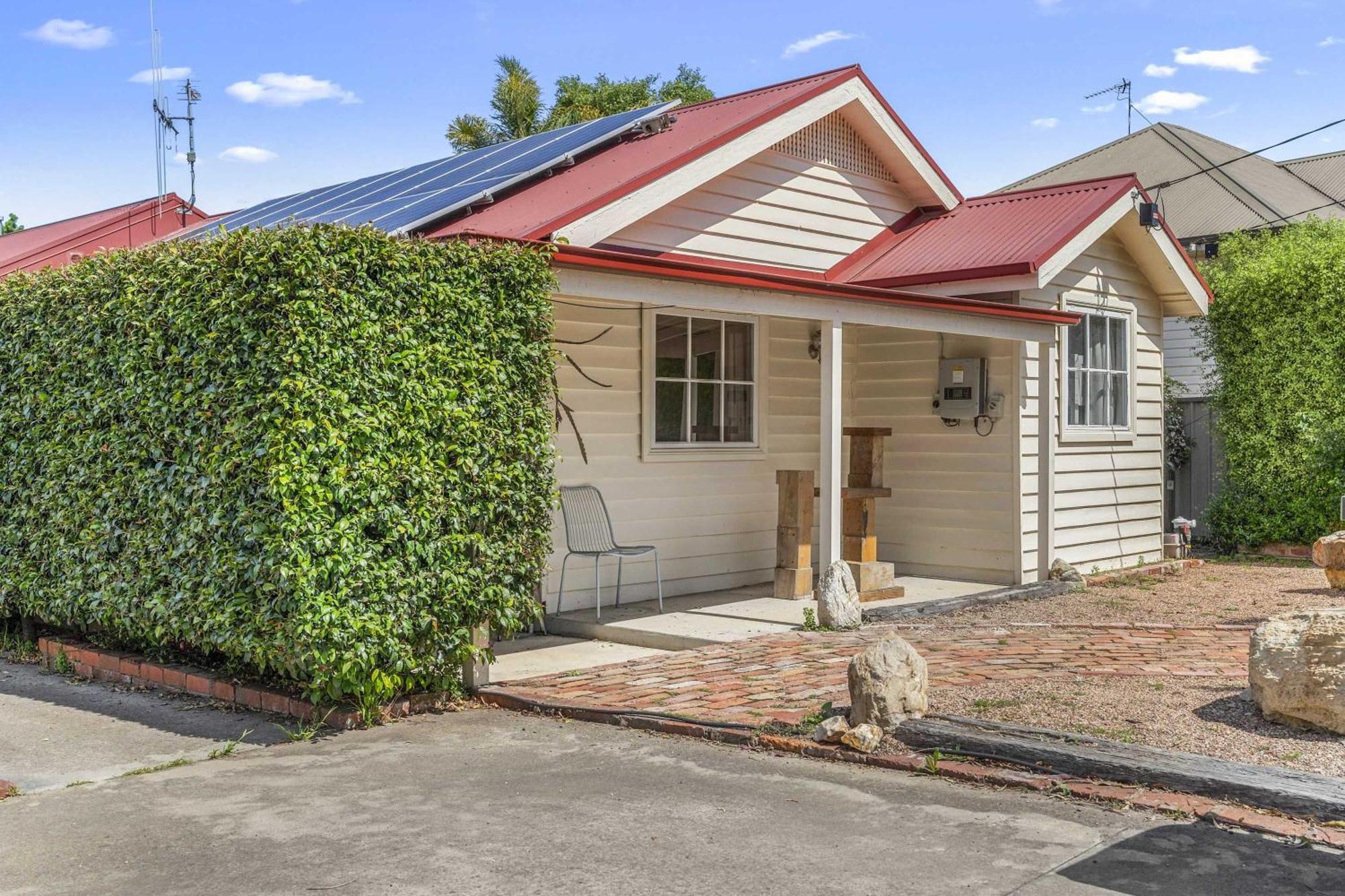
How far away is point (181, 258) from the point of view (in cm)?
652

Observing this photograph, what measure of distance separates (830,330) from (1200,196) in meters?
13.7

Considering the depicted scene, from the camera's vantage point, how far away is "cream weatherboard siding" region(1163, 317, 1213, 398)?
59.3 ft

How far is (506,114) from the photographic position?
30859mm

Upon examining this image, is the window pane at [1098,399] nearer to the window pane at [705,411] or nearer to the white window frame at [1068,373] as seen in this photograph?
the white window frame at [1068,373]

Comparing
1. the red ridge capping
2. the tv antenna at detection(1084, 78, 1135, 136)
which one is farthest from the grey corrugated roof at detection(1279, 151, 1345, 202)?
the red ridge capping

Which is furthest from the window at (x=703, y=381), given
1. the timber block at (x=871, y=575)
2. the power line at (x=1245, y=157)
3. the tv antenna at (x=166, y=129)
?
the power line at (x=1245, y=157)

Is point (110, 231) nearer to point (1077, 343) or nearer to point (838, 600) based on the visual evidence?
point (838, 600)

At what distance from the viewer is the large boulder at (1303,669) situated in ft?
17.8

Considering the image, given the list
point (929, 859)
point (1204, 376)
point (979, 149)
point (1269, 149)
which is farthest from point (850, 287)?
point (979, 149)

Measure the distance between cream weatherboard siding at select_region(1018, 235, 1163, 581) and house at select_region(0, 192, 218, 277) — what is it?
9.39 m

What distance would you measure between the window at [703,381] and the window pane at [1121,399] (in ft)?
14.2

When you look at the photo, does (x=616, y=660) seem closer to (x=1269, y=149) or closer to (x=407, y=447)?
(x=407, y=447)

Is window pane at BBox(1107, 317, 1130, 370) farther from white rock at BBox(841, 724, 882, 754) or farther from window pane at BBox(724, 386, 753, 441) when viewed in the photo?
white rock at BBox(841, 724, 882, 754)

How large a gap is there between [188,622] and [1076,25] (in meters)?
15.7
